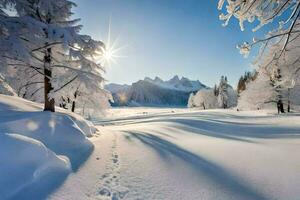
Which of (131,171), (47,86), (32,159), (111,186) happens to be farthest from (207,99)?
(32,159)

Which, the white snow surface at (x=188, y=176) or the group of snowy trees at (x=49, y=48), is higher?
the group of snowy trees at (x=49, y=48)

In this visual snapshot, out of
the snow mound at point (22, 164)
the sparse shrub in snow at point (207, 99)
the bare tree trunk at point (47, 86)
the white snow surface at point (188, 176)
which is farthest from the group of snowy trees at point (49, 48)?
the sparse shrub in snow at point (207, 99)

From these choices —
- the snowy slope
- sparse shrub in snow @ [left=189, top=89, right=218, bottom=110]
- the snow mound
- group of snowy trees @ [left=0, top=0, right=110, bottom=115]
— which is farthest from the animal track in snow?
sparse shrub in snow @ [left=189, top=89, right=218, bottom=110]

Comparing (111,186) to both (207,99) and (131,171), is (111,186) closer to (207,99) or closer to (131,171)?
(131,171)

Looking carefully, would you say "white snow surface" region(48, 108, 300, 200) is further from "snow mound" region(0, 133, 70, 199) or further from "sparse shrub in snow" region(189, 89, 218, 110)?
"sparse shrub in snow" region(189, 89, 218, 110)

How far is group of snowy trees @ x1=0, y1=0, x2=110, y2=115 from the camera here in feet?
34.9

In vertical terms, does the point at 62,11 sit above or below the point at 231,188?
above

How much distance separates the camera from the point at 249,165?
6508 mm

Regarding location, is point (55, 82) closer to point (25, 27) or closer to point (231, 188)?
point (25, 27)

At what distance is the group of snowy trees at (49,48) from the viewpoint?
1065 cm

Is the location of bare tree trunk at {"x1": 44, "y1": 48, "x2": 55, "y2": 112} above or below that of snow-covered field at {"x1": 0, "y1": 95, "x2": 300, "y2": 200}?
above

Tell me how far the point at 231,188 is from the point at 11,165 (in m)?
4.40

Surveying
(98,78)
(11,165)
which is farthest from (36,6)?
(11,165)

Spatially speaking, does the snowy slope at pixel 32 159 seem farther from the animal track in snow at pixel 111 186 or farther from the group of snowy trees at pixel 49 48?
the group of snowy trees at pixel 49 48
